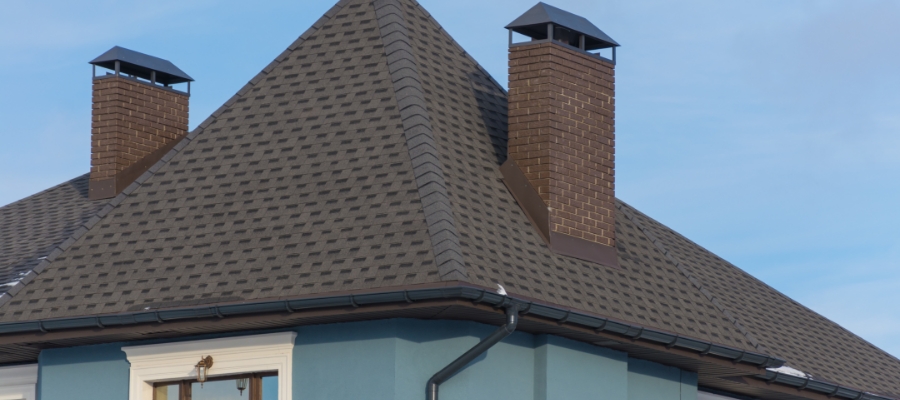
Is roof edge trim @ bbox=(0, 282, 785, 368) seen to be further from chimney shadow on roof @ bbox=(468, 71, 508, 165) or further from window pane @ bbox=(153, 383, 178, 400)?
chimney shadow on roof @ bbox=(468, 71, 508, 165)

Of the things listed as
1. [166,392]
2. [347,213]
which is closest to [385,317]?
[347,213]

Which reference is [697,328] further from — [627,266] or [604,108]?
[604,108]

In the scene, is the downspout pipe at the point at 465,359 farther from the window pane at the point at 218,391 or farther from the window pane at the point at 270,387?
the window pane at the point at 218,391

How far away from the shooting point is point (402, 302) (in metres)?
14.1

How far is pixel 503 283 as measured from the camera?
14.8m

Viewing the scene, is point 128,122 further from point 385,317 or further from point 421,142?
point 385,317

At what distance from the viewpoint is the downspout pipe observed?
1448 cm

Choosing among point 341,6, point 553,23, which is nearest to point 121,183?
point 341,6

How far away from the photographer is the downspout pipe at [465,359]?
14.5 metres

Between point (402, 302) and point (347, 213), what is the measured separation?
181 centimetres

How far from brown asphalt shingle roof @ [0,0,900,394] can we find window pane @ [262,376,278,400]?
93 cm

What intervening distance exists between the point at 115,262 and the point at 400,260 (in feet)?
11.1

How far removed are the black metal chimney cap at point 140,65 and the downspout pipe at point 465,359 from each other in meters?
8.08

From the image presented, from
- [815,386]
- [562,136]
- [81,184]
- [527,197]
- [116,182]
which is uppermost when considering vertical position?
[81,184]
